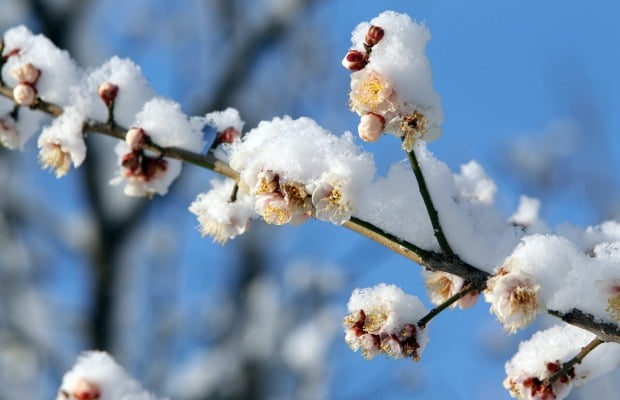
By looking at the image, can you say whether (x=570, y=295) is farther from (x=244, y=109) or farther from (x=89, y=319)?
(x=244, y=109)

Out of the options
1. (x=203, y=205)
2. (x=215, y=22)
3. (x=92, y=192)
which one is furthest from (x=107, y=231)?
(x=203, y=205)

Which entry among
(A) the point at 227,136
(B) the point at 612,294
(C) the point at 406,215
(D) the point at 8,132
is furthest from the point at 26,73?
(B) the point at 612,294

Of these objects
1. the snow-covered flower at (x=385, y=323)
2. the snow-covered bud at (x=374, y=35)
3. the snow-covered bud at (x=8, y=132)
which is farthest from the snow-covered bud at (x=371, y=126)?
the snow-covered bud at (x=8, y=132)

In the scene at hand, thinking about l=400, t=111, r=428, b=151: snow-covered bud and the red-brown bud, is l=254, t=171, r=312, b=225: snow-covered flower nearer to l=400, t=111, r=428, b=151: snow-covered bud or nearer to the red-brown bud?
l=400, t=111, r=428, b=151: snow-covered bud

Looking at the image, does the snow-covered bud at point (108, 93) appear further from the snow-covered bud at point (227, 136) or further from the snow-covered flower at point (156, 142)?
the snow-covered bud at point (227, 136)

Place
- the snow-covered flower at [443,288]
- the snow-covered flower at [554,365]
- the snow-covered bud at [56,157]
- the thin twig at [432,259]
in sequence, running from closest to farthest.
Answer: the thin twig at [432,259] < the snow-covered flower at [554,365] < the snow-covered flower at [443,288] < the snow-covered bud at [56,157]

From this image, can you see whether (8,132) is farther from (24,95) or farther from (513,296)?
(513,296)
